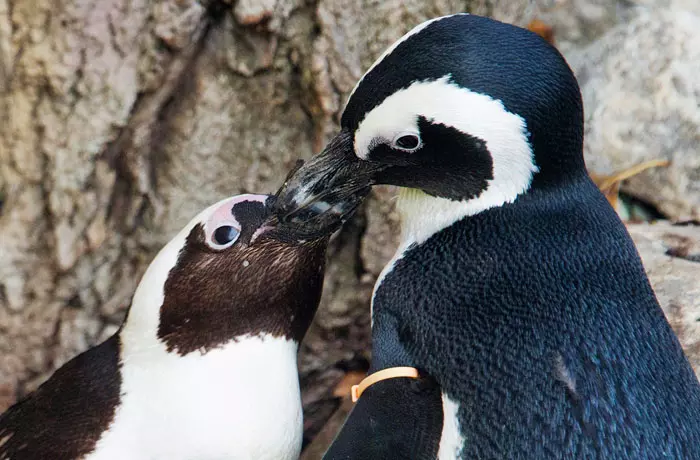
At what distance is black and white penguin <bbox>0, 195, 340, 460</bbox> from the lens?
5.19 ft

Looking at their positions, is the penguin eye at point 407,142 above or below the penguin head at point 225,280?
above

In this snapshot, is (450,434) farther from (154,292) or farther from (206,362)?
(154,292)

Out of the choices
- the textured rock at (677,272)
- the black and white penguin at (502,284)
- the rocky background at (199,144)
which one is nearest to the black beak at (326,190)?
the black and white penguin at (502,284)

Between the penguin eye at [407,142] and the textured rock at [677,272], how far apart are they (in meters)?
0.87

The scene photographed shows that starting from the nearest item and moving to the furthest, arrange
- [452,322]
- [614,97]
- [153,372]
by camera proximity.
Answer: [452,322], [153,372], [614,97]

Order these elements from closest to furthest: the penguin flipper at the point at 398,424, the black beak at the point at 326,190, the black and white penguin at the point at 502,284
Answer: the black and white penguin at the point at 502,284 → the penguin flipper at the point at 398,424 → the black beak at the point at 326,190

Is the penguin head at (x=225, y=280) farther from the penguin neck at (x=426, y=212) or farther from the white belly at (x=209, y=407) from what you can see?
the penguin neck at (x=426, y=212)

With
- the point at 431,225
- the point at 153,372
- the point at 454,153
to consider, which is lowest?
the point at 153,372

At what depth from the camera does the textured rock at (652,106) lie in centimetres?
233

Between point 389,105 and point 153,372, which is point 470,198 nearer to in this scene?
point 389,105

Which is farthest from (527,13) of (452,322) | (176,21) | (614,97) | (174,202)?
(452,322)

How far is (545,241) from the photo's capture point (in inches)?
51.2

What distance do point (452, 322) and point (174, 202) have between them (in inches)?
42.2

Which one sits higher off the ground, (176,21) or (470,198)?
(176,21)
